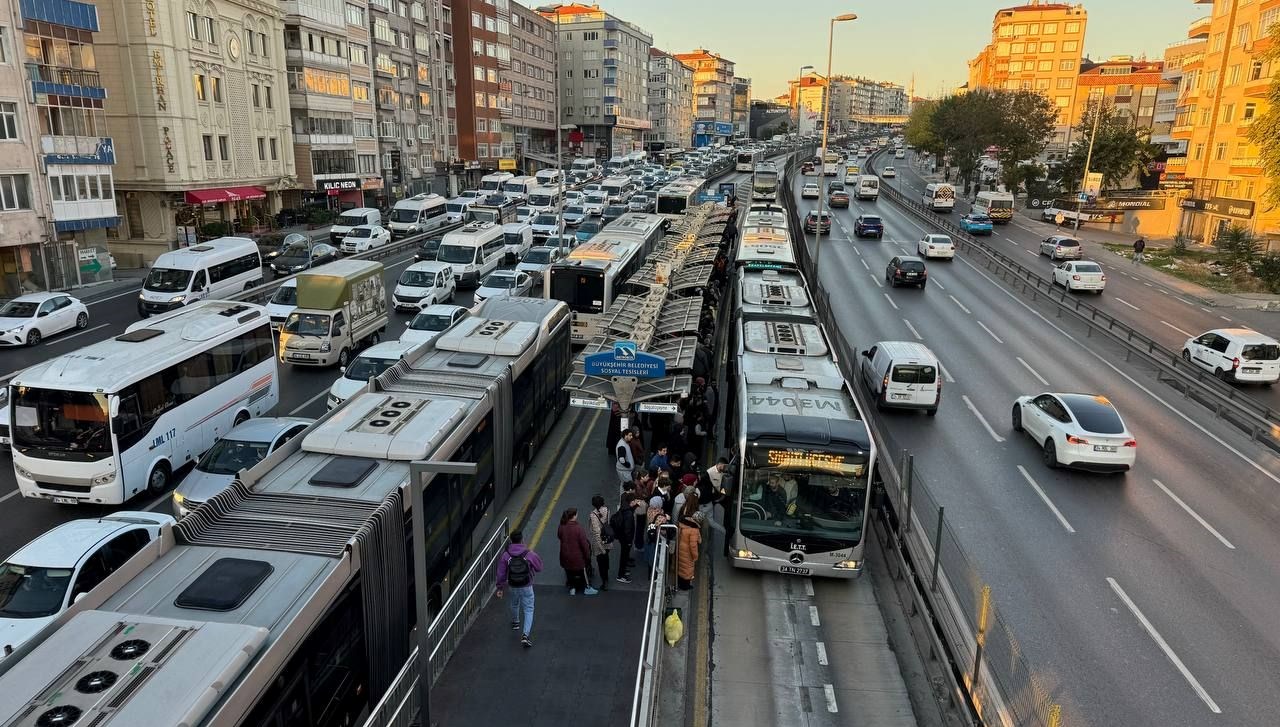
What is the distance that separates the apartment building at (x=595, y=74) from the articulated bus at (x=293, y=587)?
123719 millimetres

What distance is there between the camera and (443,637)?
34.5 feet

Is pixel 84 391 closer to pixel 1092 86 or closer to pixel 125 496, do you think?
pixel 125 496

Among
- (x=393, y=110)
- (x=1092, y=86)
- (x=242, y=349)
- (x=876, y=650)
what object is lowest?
(x=876, y=650)

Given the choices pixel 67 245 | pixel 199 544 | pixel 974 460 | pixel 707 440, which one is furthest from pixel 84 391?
pixel 67 245

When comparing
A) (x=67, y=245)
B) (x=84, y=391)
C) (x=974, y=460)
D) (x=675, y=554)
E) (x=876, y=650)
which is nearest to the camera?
(x=876, y=650)

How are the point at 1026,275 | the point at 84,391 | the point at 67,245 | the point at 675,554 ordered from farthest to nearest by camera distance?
the point at 1026,275 → the point at 67,245 → the point at 84,391 → the point at 675,554

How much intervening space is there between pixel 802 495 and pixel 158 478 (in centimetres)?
1314

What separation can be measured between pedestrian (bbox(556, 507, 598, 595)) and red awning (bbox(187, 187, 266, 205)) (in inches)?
1700

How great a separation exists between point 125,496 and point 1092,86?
14964 centimetres

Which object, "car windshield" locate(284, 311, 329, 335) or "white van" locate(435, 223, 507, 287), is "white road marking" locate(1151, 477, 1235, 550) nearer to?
"car windshield" locate(284, 311, 329, 335)

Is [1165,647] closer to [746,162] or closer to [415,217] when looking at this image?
[415,217]

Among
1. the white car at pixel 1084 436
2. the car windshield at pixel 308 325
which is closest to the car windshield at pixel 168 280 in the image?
the car windshield at pixel 308 325

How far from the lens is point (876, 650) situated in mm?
12070

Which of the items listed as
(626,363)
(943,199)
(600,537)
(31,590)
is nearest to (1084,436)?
(626,363)
